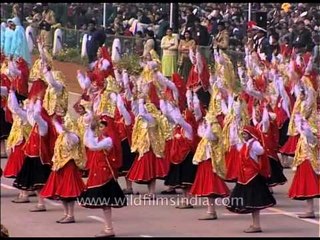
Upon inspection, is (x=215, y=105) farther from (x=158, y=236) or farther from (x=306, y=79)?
(x=158, y=236)

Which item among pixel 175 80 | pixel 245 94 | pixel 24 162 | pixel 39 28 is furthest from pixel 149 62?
pixel 39 28

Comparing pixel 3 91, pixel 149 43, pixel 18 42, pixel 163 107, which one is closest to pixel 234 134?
pixel 163 107

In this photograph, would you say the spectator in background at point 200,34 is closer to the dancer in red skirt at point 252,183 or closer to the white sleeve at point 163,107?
the white sleeve at point 163,107

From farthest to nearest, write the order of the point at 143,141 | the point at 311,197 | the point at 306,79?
the point at 306,79 < the point at 143,141 < the point at 311,197

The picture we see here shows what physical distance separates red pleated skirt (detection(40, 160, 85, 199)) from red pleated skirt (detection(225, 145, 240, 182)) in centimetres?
201

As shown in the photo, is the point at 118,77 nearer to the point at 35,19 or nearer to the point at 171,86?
the point at 171,86

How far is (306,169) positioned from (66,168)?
127 inches

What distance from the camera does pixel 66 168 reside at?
51.3 feet

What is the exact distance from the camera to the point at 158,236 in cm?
1474

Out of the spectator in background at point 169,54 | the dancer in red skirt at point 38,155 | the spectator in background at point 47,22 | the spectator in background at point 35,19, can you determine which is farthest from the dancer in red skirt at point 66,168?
the spectator in background at point 35,19

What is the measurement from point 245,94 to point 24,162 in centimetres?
359

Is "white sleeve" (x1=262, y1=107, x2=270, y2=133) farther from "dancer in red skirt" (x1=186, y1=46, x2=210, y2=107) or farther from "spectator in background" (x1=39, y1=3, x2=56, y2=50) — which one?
"spectator in background" (x1=39, y1=3, x2=56, y2=50)

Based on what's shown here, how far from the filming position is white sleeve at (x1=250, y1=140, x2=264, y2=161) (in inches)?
588

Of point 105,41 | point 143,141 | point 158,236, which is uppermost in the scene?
point 105,41
